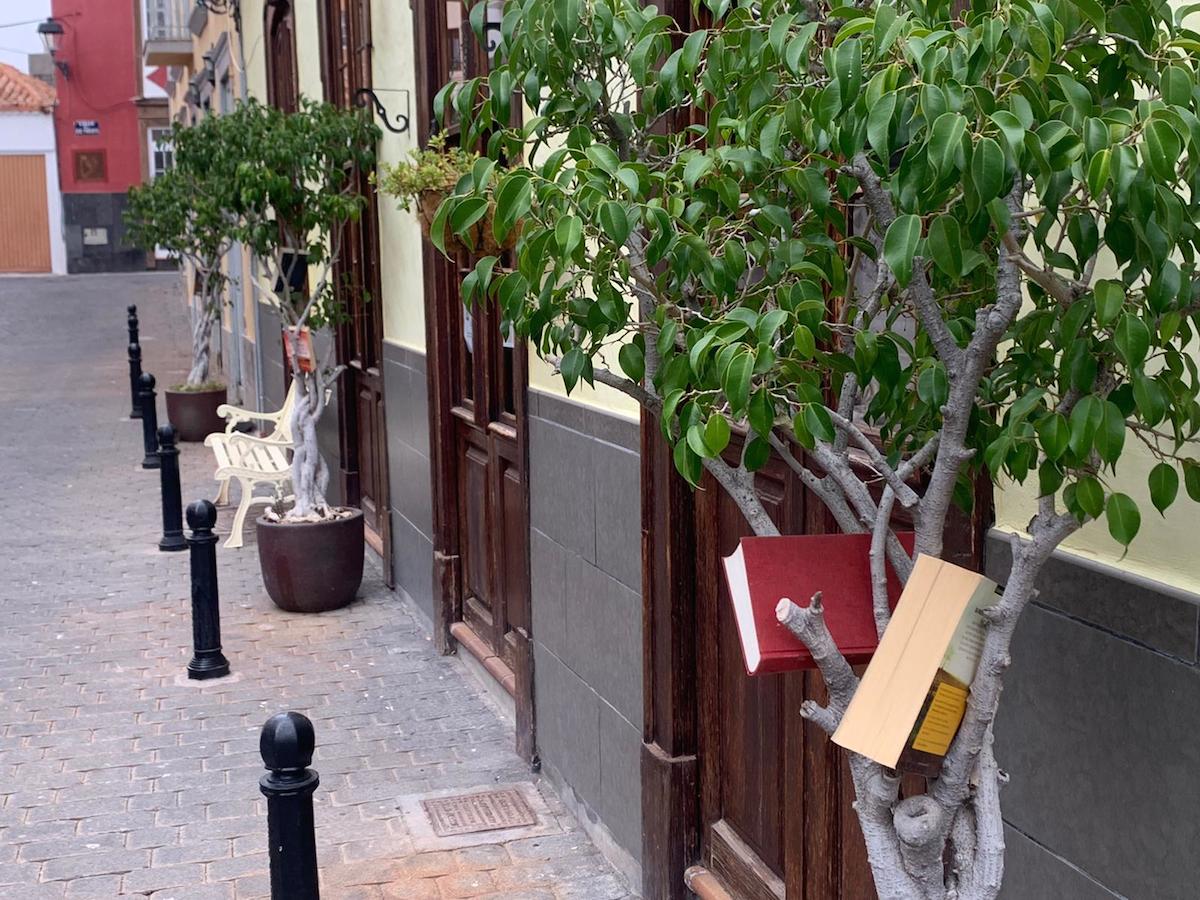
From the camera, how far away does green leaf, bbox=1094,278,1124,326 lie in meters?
1.63

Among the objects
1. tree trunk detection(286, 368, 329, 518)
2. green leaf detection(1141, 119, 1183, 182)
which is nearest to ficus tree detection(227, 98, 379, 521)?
tree trunk detection(286, 368, 329, 518)

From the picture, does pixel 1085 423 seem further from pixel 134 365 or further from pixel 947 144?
pixel 134 365

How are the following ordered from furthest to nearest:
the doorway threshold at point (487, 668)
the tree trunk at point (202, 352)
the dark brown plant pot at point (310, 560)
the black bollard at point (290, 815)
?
1. the tree trunk at point (202, 352)
2. the dark brown plant pot at point (310, 560)
3. the doorway threshold at point (487, 668)
4. the black bollard at point (290, 815)

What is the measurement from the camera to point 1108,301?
164 cm

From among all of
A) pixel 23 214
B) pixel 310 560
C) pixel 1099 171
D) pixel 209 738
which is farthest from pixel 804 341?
pixel 23 214

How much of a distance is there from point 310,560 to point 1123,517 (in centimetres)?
661

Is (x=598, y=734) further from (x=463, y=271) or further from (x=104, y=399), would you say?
(x=104, y=399)

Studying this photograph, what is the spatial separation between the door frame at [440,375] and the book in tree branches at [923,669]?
4812 millimetres

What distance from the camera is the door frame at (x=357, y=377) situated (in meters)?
8.57

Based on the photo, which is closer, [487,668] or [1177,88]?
[1177,88]

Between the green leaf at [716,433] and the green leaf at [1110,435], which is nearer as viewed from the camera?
the green leaf at [1110,435]

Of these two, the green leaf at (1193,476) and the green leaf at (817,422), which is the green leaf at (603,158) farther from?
the green leaf at (1193,476)

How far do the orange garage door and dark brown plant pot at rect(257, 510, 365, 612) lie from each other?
1511 inches

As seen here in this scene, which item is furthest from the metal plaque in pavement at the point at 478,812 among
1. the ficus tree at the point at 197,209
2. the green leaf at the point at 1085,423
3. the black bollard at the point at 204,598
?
the ficus tree at the point at 197,209
